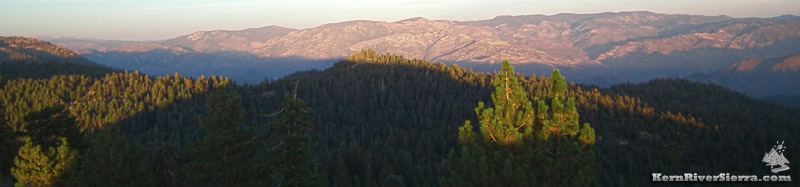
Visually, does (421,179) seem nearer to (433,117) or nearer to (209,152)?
(209,152)

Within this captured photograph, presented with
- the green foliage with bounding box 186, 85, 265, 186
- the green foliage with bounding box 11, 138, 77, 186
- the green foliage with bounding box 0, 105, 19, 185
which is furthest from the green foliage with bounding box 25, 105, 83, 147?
the green foliage with bounding box 186, 85, 265, 186

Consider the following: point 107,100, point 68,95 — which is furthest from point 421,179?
point 68,95

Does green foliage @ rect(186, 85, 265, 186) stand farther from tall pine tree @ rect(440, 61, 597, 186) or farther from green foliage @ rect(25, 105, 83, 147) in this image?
green foliage @ rect(25, 105, 83, 147)

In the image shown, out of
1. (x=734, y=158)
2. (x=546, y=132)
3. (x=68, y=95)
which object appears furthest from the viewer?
(x=68, y=95)

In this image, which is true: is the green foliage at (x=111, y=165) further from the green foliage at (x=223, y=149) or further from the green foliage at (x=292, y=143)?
the green foliage at (x=292, y=143)

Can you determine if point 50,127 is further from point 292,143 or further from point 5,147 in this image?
point 292,143
